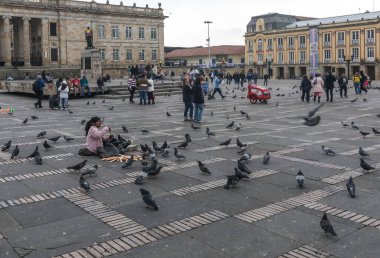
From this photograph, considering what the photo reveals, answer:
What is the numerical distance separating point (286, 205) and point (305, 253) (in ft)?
5.74

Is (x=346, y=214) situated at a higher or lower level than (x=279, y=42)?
lower

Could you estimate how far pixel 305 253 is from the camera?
5086 millimetres

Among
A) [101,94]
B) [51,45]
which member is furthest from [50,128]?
[51,45]

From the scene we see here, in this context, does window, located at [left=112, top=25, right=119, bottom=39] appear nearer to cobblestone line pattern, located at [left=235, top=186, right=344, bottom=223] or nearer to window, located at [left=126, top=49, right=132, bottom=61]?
window, located at [left=126, top=49, right=132, bottom=61]

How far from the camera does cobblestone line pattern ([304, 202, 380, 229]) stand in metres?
6.04

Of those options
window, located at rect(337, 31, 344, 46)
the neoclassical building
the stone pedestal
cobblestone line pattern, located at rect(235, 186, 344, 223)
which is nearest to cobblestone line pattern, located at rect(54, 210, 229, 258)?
cobblestone line pattern, located at rect(235, 186, 344, 223)

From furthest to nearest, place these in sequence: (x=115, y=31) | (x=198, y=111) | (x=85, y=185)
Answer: (x=115, y=31) < (x=198, y=111) < (x=85, y=185)

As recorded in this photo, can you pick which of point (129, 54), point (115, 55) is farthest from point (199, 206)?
point (129, 54)

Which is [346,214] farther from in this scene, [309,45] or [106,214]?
[309,45]

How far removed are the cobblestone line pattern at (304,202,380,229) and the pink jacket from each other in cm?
515

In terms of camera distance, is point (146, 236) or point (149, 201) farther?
point (149, 201)

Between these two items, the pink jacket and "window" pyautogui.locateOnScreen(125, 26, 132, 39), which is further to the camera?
"window" pyautogui.locateOnScreen(125, 26, 132, 39)

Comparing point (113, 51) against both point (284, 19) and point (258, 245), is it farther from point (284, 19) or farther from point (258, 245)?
point (258, 245)

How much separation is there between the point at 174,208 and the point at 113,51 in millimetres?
66036
